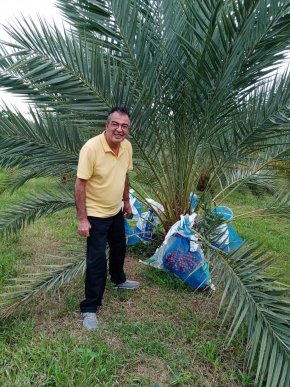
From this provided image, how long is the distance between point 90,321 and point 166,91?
1885 millimetres

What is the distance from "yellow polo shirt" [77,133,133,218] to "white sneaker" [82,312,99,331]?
737mm

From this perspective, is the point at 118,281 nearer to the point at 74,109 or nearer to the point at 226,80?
the point at 74,109

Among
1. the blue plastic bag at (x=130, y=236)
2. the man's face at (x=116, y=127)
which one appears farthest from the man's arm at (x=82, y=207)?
the blue plastic bag at (x=130, y=236)

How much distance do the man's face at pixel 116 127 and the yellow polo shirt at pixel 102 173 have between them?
6 centimetres

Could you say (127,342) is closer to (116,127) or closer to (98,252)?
(98,252)

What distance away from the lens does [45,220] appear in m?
6.23

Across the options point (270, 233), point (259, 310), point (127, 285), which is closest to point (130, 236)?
point (127, 285)

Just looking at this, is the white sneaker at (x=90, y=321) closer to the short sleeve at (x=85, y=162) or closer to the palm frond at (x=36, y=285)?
the palm frond at (x=36, y=285)

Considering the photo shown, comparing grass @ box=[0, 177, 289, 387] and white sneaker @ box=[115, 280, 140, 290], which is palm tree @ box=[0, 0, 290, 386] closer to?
grass @ box=[0, 177, 289, 387]

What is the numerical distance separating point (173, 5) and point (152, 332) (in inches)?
105

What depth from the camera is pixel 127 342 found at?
2.73 metres

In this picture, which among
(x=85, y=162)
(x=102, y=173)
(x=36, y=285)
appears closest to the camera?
(x=85, y=162)

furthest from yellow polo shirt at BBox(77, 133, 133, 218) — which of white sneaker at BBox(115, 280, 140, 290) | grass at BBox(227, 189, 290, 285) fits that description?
grass at BBox(227, 189, 290, 285)

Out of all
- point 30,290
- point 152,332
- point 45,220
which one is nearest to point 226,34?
point 152,332
